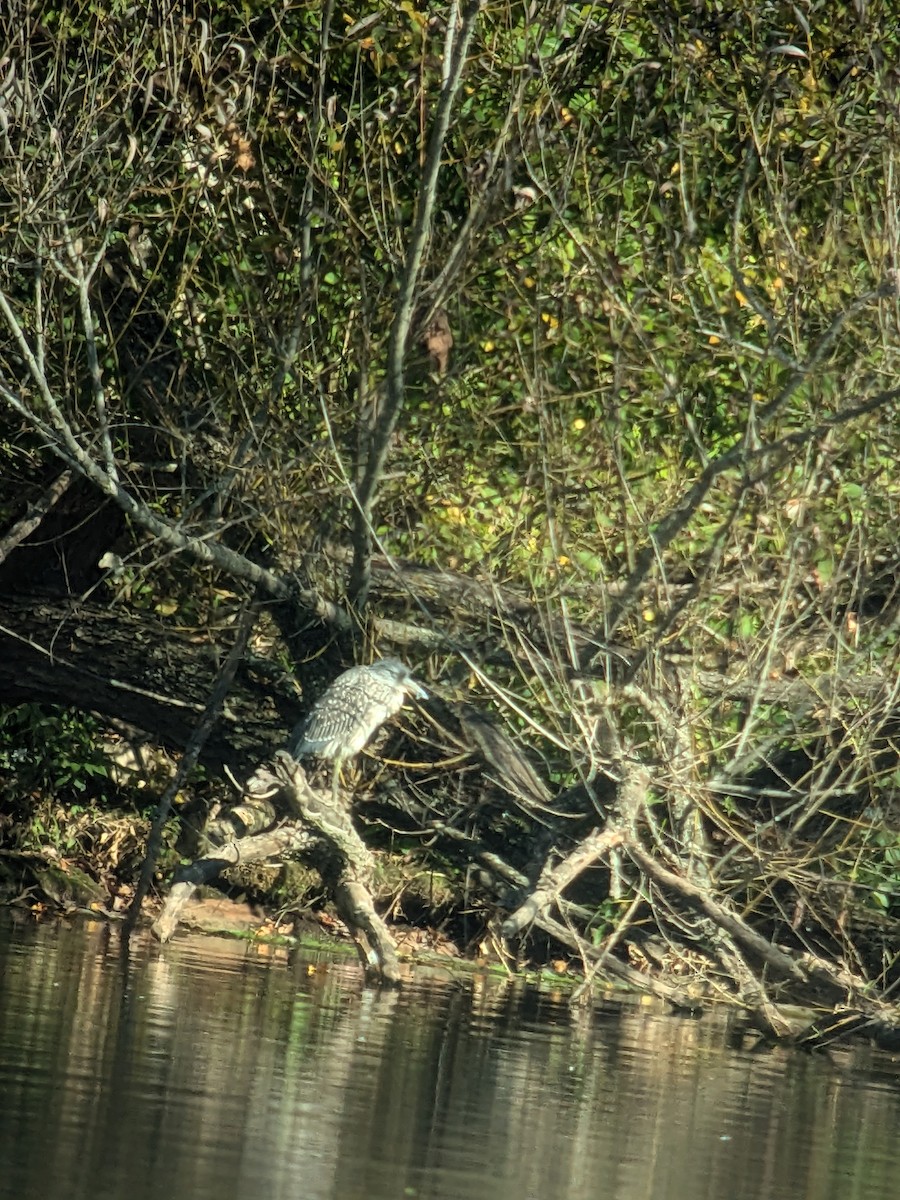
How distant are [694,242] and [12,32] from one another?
4.29 meters

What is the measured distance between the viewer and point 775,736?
33.4ft

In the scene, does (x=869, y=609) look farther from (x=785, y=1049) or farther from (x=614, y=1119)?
(x=614, y=1119)

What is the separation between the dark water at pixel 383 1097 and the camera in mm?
5305

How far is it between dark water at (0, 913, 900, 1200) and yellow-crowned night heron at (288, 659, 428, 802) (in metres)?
1.30

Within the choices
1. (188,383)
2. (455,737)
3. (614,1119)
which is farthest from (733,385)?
(614,1119)

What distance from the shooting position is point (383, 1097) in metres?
6.75

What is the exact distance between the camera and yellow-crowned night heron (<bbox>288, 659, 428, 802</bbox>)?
33.7 feet

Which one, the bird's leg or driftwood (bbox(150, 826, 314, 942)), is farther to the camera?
the bird's leg

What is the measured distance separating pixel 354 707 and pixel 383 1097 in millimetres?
3731

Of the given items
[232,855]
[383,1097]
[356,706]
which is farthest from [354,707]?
[383,1097]

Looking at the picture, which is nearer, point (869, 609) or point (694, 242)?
point (694, 242)

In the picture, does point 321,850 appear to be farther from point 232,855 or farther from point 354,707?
point 354,707

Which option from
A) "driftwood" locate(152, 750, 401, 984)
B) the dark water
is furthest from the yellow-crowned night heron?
the dark water

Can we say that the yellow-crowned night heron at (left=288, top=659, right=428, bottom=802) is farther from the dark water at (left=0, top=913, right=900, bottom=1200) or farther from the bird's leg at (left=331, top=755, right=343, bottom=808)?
the dark water at (left=0, top=913, right=900, bottom=1200)
